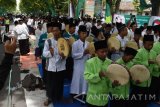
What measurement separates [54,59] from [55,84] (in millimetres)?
599

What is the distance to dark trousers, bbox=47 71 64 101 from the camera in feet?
25.7

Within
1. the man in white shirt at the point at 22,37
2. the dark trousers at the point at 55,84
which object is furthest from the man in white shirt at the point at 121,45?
the man in white shirt at the point at 22,37

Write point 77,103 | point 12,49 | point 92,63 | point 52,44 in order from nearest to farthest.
Answer: point 12,49 → point 92,63 → point 52,44 → point 77,103

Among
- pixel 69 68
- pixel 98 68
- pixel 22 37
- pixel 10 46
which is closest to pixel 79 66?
pixel 69 68

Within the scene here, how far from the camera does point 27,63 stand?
47.7 feet

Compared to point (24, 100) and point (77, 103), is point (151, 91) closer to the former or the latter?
point (77, 103)

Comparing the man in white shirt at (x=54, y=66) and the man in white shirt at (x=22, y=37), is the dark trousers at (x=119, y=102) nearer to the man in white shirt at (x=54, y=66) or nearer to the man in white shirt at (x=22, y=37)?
the man in white shirt at (x=54, y=66)

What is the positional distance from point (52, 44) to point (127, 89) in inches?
94.3

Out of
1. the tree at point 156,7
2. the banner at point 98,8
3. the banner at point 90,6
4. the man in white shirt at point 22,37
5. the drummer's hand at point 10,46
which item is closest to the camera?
the drummer's hand at point 10,46

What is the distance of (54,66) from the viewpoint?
25.4 ft

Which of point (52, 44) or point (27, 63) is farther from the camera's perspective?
point (27, 63)

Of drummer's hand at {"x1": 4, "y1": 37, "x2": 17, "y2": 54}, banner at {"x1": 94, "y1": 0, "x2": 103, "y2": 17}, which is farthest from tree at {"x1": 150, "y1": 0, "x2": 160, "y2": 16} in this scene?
banner at {"x1": 94, "y1": 0, "x2": 103, "y2": 17}

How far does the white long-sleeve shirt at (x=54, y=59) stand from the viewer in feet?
24.8

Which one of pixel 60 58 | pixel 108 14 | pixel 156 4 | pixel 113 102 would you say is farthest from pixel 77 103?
pixel 108 14
